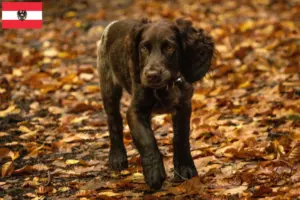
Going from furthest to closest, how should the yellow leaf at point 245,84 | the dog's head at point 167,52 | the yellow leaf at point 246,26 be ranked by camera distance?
the yellow leaf at point 246,26
the yellow leaf at point 245,84
the dog's head at point 167,52

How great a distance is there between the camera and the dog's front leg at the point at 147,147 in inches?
184

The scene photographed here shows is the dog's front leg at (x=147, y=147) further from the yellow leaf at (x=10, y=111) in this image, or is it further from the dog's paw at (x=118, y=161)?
the yellow leaf at (x=10, y=111)

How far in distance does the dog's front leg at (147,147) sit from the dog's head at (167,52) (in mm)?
294

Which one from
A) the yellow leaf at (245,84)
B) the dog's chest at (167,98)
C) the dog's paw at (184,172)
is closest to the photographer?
the dog's chest at (167,98)

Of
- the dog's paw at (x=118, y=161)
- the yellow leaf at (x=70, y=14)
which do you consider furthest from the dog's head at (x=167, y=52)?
the yellow leaf at (x=70, y=14)

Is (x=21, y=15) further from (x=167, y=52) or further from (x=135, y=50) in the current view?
(x=167, y=52)

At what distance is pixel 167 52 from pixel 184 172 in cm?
111

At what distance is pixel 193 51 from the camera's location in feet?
16.3

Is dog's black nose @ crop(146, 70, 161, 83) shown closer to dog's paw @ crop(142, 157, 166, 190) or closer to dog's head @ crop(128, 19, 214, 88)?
dog's head @ crop(128, 19, 214, 88)

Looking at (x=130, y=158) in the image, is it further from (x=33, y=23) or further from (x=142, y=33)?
(x=33, y=23)

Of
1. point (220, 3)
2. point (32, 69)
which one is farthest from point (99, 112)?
point (220, 3)

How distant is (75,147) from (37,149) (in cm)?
45

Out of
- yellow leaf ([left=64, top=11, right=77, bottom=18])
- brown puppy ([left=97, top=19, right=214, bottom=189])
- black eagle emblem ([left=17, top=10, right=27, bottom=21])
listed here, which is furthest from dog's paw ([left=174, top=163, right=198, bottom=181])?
yellow leaf ([left=64, top=11, right=77, bottom=18])

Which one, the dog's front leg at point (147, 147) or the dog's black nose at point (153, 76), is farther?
the dog's front leg at point (147, 147)
